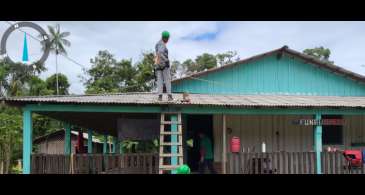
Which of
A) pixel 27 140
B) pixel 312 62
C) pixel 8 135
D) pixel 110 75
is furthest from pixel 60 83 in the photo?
pixel 27 140

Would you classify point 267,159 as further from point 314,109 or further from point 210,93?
point 210,93

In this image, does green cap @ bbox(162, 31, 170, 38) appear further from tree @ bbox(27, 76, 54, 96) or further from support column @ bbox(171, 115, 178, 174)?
tree @ bbox(27, 76, 54, 96)

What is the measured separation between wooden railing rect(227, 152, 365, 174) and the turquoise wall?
164 inches

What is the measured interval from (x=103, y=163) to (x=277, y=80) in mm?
7664

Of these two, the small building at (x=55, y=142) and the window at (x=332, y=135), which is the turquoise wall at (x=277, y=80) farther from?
the small building at (x=55, y=142)

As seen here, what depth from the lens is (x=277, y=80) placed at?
55.9ft

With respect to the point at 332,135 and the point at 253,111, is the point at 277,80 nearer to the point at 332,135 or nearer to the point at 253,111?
the point at 332,135

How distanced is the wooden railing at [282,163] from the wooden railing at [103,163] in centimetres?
217

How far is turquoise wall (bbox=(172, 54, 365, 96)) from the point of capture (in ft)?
54.7

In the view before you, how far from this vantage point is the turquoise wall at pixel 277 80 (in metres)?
16.7

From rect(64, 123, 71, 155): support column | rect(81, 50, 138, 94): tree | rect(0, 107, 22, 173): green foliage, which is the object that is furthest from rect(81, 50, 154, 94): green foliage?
rect(64, 123, 71, 155): support column

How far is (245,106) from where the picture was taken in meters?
12.5

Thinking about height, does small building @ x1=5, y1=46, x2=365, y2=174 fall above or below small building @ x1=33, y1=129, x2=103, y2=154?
above

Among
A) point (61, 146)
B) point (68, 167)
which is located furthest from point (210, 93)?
point (61, 146)
